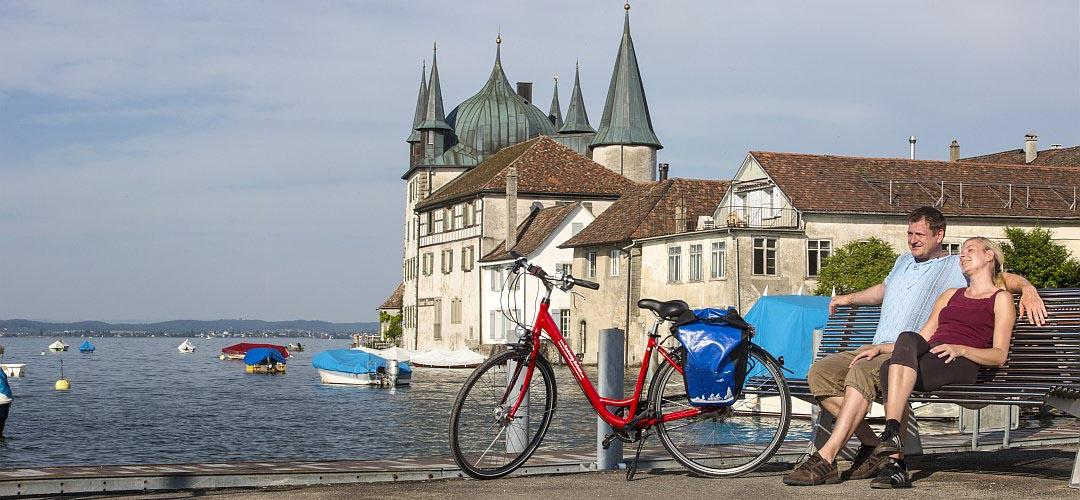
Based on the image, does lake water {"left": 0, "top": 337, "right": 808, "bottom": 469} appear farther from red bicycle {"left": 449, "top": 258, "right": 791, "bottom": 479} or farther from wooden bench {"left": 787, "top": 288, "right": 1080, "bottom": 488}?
wooden bench {"left": 787, "top": 288, "right": 1080, "bottom": 488}

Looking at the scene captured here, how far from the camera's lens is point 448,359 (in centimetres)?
7575

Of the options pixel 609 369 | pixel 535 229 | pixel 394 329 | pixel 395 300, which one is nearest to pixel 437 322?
pixel 535 229

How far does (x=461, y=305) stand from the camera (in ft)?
280

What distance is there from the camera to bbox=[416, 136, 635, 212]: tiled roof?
8381cm

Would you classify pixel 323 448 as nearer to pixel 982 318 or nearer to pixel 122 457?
pixel 122 457

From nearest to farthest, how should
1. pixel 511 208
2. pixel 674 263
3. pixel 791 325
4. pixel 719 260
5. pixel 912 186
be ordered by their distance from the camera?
pixel 791 325 → pixel 719 260 → pixel 912 186 → pixel 674 263 → pixel 511 208

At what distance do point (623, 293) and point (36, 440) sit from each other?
37370mm

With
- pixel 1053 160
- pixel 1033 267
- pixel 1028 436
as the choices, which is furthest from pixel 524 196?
pixel 1028 436

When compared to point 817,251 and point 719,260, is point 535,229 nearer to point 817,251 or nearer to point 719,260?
point 719,260

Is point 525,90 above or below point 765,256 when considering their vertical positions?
above

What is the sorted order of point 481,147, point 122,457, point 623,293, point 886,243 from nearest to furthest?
point 122,457 → point 886,243 → point 623,293 → point 481,147

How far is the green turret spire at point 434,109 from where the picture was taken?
106m

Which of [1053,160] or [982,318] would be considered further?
[1053,160]

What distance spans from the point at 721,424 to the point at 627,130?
8422 cm
